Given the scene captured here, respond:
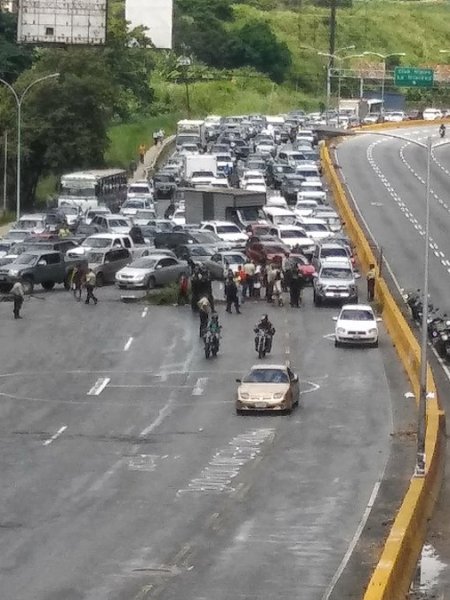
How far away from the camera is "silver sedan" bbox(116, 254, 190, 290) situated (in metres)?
60.2

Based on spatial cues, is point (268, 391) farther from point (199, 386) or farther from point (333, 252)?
point (333, 252)

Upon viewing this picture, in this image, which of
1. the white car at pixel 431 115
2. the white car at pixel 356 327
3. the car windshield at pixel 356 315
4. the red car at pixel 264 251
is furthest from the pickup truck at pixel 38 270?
the white car at pixel 431 115

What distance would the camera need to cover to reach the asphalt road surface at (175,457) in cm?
2380

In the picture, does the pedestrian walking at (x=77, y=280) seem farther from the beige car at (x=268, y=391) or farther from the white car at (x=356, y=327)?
the beige car at (x=268, y=391)

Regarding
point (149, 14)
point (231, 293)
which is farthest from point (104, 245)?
point (149, 14)

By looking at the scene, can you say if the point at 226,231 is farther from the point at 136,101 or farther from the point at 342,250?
the point at 136,101

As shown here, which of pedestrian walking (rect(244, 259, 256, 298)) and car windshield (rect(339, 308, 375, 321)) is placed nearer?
car windshield (rect(339, 308, 375, 321))

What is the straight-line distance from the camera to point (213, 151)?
11281 centimetres

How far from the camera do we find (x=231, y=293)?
5547cm

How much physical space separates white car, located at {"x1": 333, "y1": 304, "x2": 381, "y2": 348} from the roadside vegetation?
1810 inches

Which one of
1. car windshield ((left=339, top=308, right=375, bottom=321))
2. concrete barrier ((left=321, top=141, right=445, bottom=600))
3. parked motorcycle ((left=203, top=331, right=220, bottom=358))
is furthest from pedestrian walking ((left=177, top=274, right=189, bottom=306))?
parked motorcycle ((left=203, top=331, right=220, bottom=358))

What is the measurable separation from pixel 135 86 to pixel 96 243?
64.7 metres

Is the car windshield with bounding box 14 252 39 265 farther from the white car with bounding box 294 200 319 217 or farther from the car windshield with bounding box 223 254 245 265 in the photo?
the white car with bounding box 294 200 319 217

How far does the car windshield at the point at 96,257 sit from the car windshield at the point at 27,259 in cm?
289
